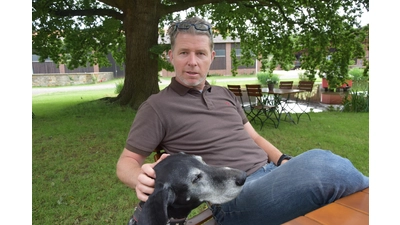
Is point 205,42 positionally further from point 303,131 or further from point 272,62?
point 272,62

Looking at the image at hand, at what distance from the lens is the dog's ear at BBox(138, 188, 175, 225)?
102cm

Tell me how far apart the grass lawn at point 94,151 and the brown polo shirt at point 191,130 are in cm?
164

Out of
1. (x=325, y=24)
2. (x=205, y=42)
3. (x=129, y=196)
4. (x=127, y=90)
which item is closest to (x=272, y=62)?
(x=325, y=24)

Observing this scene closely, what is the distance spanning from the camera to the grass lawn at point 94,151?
3.09 meters

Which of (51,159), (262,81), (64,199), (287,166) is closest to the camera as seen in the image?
(287,166)

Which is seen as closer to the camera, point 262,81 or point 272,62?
point 272,62

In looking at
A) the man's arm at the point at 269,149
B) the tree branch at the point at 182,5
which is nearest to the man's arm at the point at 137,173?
the man's arm at the point at 269,149

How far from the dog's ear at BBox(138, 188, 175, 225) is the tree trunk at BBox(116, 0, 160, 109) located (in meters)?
6.78

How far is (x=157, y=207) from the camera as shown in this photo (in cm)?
103

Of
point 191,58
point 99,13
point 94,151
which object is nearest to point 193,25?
point 191,58

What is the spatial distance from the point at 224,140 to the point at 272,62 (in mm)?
9473

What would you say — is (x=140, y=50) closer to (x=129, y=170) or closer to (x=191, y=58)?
(x=191, y=58)

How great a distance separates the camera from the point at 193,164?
45.8 inches

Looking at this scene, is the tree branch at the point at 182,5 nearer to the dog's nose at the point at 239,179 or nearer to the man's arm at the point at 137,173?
the man's arm at the point at 137,173
